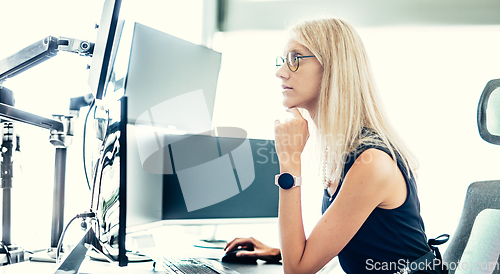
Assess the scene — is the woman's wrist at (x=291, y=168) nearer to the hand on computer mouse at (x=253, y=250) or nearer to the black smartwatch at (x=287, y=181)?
the black smartwatch at (x=287, y=181)

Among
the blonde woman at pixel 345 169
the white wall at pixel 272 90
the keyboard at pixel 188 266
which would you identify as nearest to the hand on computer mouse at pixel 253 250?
the blonde woman at pixel 345 169

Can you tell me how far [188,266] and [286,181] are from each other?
339 mm

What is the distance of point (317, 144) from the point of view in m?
1.12

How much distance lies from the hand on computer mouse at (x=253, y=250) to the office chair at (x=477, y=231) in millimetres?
505

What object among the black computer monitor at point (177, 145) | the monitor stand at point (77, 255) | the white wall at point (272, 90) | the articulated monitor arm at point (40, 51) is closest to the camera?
the monitor stand at point (77, 255)

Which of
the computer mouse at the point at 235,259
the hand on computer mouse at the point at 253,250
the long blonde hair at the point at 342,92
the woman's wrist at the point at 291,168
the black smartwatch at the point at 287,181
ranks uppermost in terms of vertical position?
the long blonde hair at the point at 342,92

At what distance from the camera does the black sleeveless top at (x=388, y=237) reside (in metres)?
0.83

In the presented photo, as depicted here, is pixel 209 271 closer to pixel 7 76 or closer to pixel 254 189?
pixel 254 189

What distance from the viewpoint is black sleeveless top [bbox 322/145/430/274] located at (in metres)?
0.83

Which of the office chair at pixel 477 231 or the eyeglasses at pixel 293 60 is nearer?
the office chair at pixel 477 231

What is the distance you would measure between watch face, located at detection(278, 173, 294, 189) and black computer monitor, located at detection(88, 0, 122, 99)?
480mm

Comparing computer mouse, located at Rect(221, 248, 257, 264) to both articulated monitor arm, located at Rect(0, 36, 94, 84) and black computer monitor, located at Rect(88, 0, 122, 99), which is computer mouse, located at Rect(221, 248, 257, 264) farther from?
articulated monitor arm, located at Rect(0, 36, 94, 84)

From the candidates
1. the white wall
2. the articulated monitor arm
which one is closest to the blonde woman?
the articulated monitor arm

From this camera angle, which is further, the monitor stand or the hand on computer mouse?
the hand on computer mouse
